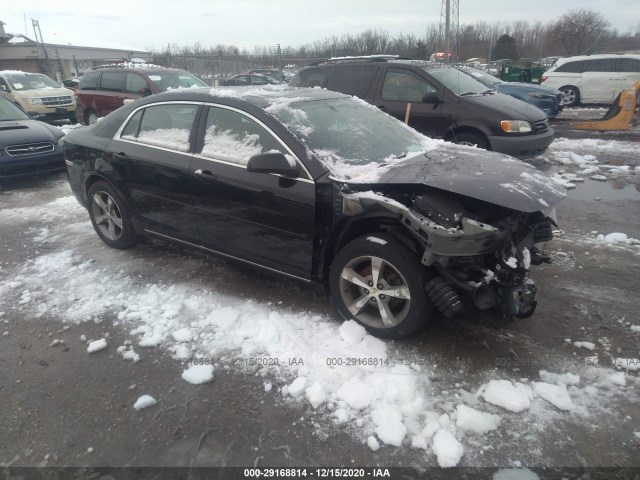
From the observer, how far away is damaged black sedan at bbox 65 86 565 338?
2.85 m

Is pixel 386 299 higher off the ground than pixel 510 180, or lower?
lower

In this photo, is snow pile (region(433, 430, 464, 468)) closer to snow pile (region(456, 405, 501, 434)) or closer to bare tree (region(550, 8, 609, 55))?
snow pile (region(456, 405, 501, 434))

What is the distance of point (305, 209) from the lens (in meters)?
3.25

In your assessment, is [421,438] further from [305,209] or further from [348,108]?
[348,108]

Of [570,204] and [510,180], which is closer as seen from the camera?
[510,180]

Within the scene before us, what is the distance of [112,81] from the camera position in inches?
446

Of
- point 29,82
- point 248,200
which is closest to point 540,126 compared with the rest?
point 248,200

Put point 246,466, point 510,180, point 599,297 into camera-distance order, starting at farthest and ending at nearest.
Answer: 1. point 599,297
2. point 510,180
3. point 246,466

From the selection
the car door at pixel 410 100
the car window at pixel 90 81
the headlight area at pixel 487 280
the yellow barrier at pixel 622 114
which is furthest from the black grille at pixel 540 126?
the car window at pixel 90 81

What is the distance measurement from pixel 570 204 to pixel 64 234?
6.59 metres

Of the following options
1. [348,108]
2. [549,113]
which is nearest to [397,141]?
[348,108]

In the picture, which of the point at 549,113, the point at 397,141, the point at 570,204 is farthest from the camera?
the point at 549,113

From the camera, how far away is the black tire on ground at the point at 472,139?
22.7 ft

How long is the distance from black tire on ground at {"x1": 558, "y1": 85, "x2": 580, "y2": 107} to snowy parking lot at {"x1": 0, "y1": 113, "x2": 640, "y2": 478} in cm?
1338
